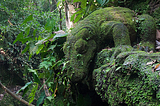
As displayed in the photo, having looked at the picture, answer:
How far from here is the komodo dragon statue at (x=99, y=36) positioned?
2189 millimetres

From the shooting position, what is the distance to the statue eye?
222 centimetres

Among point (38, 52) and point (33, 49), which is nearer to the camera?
point (33, 49)

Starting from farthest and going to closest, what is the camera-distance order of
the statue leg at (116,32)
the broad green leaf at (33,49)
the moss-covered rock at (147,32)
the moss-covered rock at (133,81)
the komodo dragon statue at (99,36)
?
the broad green leaf at (33,49)
the moss-covered rock at (147,32)
the statue leg at (116,32)
the komodo dragon statue at (99,36)
the moss-covered rock at (133,81)

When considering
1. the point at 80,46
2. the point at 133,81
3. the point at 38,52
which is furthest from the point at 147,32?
the point at 38,52

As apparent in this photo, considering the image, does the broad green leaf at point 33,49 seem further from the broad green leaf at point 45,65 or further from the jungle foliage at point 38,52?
the broad green leaf at point 45,65

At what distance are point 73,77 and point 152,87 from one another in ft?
3.65

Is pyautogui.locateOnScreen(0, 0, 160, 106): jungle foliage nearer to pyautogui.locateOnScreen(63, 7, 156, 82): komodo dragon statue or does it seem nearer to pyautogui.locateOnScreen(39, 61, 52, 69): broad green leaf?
pyautogui.locateOnScreen(39, 61, 52, 69): broad green leaf

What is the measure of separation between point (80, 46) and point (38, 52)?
1150 mm

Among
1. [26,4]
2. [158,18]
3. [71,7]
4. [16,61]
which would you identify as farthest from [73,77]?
[26,4]

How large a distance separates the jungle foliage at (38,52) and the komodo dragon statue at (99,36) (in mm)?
234

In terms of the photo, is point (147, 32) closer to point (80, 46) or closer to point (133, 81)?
point (80, 46)

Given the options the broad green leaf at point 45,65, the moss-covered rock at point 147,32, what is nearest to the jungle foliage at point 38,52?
the broad green leaf at point 45,65

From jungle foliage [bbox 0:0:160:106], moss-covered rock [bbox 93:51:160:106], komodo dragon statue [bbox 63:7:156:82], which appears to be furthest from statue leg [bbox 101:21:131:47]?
moss-covered rock [bbox 93:51:160:106]

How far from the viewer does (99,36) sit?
101 inches
